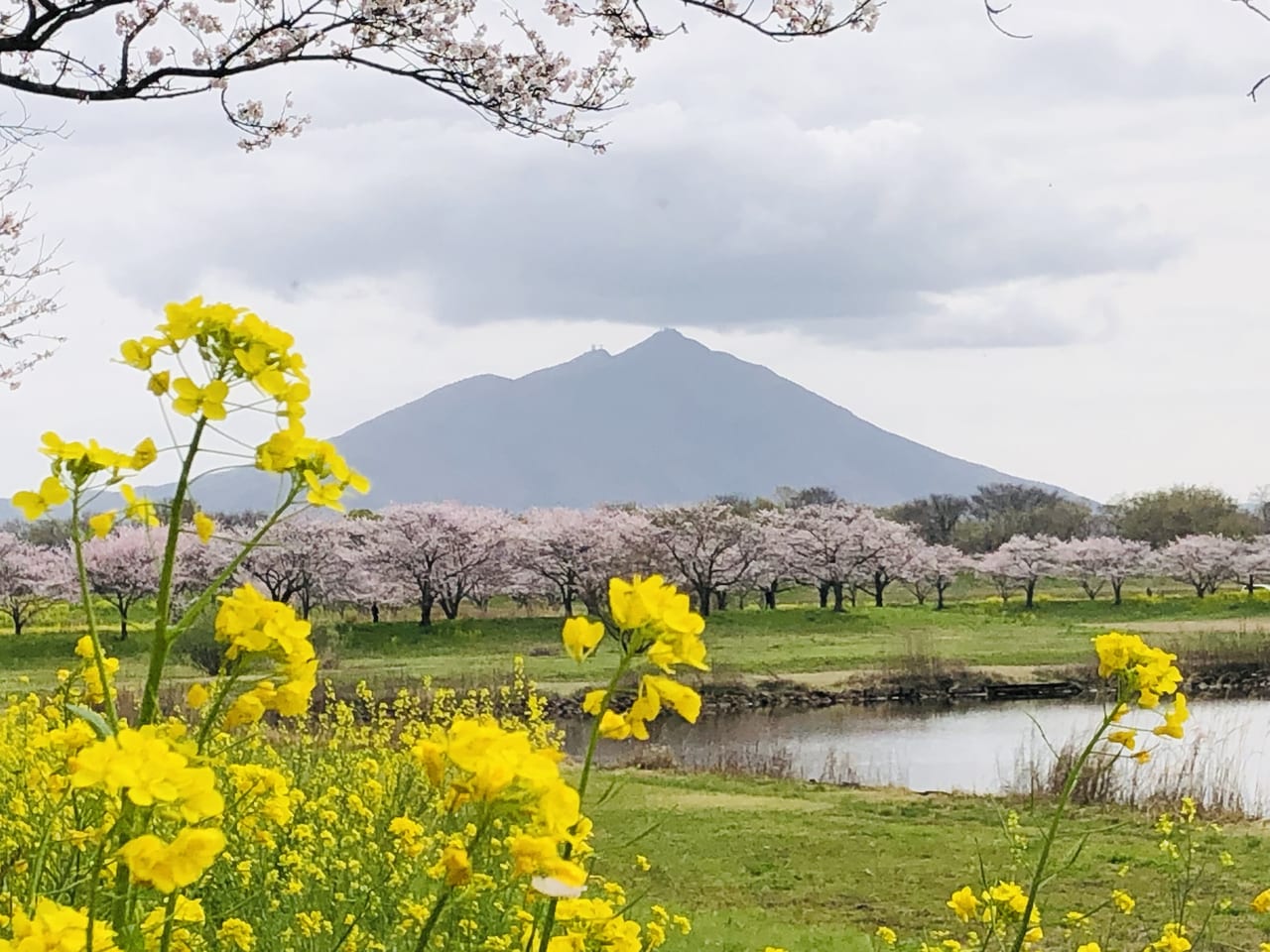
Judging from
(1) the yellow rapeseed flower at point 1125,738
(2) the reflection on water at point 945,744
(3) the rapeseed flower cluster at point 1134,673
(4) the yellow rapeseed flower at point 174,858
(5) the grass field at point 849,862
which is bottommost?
(2) the reflection on water at point 945,744

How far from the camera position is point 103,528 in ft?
3.98

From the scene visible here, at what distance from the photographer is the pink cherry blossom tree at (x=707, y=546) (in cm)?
4012

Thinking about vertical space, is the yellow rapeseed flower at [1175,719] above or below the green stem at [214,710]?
below

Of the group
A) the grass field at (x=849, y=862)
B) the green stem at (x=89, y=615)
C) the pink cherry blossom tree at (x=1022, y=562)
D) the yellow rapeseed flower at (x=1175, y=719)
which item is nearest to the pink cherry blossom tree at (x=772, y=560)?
the pink cherry blossom tree at (x=1022, y=562)

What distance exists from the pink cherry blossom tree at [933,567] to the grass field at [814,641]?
196 cm

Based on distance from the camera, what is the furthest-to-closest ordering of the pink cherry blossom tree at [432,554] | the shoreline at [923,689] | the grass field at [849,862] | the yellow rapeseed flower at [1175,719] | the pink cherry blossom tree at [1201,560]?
the pink cherry blossom tree at [1201,560]
the pink cherry blossom tree at [432,554]
the shoreline at [923,689]
the grass field at [849,862]
the yellow rapeseed flower at [1175,719]

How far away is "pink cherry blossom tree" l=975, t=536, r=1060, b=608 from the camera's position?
45.7 meters

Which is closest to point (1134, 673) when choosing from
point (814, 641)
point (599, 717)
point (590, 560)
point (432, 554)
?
point (599, 717)

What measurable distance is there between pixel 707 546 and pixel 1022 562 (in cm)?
1210

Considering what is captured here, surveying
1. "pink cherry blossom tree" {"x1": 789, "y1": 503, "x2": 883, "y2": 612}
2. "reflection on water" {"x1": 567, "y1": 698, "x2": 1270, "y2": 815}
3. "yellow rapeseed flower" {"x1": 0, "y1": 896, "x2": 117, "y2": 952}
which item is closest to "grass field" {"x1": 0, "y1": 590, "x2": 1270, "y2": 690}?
"pink cherry blossom tree" {"x1": 789, "y1": 503, "x2": 883, "y2": 612}

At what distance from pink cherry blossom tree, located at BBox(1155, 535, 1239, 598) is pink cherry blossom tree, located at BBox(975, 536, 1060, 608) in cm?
360

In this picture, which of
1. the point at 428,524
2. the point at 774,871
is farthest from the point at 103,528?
the point at 428,524

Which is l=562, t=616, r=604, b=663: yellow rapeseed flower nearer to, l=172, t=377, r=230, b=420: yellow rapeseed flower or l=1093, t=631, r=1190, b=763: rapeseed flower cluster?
l=172, t=377, r=230, b=420: yellow rapeseed flower

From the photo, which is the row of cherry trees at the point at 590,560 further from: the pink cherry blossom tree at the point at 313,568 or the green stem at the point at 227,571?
the green stem at the point at 227,571
